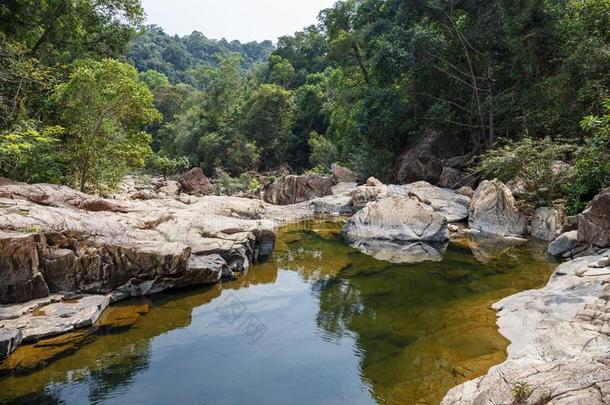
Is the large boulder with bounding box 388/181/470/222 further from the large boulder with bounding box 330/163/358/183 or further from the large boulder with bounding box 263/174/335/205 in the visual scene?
the large boulder with bounding box 330/163/358/183

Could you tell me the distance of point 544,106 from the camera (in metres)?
18.7

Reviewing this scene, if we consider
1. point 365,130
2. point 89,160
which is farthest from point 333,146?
point 89,160

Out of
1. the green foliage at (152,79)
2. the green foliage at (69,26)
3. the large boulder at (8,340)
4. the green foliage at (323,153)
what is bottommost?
the large boulder at (8,340)

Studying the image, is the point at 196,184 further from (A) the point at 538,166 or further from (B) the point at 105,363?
(B) the point at 105,363

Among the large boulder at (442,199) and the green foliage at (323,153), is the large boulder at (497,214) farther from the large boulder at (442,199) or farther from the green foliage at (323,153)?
the green foliage at (323,153)

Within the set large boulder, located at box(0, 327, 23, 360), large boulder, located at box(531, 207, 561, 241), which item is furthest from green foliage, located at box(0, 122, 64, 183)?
large boulder, located at box(531, 207, 561, 241)

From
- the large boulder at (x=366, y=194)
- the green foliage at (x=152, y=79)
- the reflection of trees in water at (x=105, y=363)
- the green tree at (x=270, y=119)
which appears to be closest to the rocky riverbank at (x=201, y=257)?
the reflection of trees in water at (x=105, y=363)

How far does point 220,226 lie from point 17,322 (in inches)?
206

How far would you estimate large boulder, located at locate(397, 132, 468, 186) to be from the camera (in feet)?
76.5

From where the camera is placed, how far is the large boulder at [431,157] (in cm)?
2333

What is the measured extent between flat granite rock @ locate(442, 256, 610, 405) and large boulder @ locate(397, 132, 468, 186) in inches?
571

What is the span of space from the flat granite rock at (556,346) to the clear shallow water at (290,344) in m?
0.45

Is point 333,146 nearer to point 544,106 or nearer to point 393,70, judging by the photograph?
point 393,70

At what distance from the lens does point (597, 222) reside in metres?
10.2
